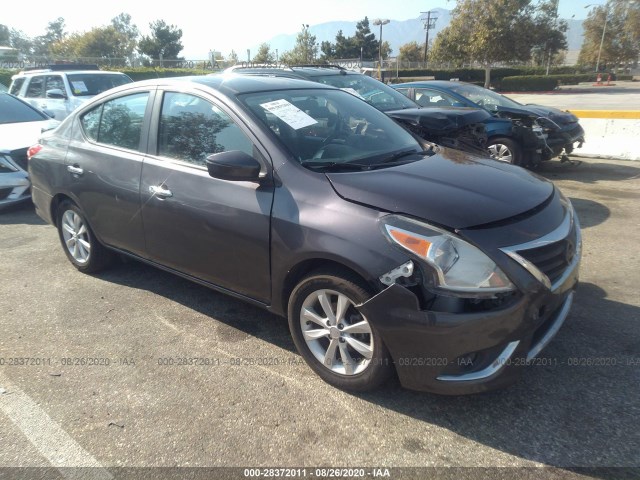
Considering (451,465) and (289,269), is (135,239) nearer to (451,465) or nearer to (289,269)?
(289,269)

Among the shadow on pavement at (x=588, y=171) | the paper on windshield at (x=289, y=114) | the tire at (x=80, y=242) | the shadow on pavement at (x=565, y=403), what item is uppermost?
the paper on windshield at (x=289, y=114)

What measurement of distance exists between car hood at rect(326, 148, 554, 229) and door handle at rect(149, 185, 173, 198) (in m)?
1.26

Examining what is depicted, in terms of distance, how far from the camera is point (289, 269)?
2873 millimetres

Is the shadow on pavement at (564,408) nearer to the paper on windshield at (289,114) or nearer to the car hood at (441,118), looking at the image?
the paper on windshield at (289,114)

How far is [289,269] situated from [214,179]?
0.83 metres

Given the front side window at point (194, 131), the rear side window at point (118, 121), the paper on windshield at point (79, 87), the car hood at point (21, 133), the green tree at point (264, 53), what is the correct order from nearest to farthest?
the front side window at point (194, 131)
the rear side window at point (118, 121)
the car hood at point (21, 133)
the paper on windshield at point (79, 87)
the green tree at point (264, 53)

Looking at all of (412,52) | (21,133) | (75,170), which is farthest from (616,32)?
(75,170)

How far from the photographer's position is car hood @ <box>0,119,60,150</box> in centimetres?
695

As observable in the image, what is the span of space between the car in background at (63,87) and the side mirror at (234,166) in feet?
29.3

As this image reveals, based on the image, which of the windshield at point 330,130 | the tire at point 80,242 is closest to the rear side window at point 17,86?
the tire at point 80,242

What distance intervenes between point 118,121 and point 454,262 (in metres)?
3.02

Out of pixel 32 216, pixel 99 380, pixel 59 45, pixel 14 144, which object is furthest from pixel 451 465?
pixel 59 45

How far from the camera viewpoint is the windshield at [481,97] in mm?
8734

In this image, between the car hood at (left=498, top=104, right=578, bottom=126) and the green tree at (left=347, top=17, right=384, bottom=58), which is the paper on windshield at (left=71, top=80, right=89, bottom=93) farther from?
the green tree at (left=347, top=17, right=384, bottom=58)
